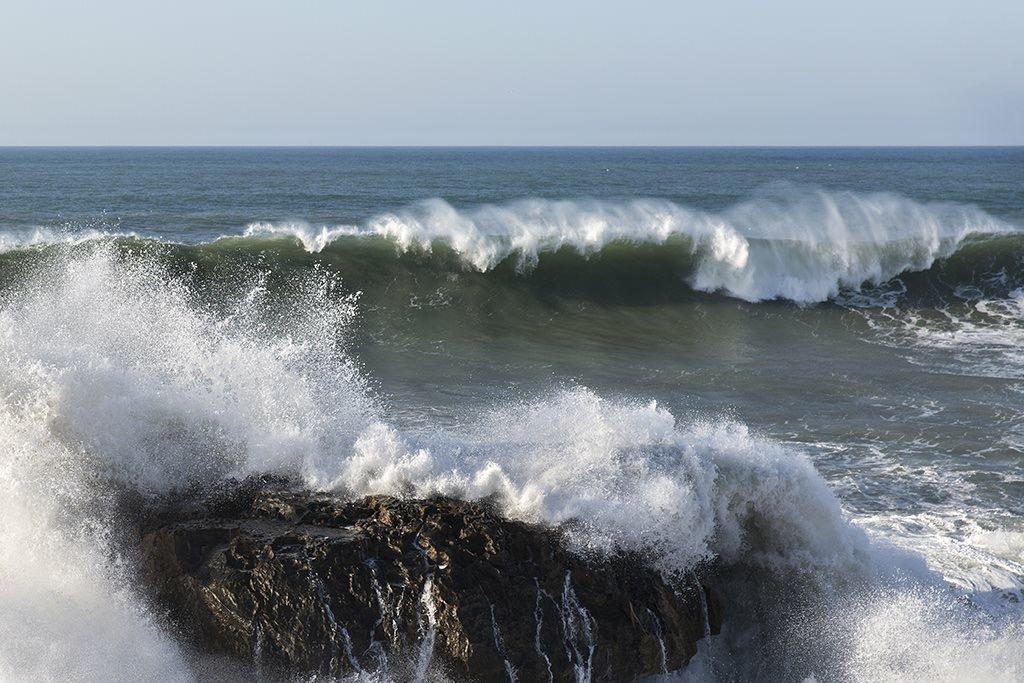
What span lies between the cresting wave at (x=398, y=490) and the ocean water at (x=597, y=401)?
17mm

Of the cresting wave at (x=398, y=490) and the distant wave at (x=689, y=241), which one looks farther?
the distant wave at (x=689, y=241)

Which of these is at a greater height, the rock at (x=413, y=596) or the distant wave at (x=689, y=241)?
the distant wave at (x=689, y=241)

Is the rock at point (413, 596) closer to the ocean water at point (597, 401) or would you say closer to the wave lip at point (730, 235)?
the ocean water at point (597, 401)

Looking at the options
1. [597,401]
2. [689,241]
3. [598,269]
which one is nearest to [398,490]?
[597,401]

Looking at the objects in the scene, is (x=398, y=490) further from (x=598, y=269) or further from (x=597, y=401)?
(x=598, y=269)

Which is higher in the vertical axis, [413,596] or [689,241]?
[689,241]

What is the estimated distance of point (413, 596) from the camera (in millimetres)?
5629

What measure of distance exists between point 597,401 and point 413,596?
9.10ft

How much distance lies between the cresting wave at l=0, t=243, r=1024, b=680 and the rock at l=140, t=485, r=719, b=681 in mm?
221

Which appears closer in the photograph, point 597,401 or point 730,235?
point 597,401

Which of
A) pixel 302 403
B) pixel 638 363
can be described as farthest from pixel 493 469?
pixel 638 363

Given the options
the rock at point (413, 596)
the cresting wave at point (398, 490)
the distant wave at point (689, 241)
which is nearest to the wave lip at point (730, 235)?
the distant wave at point (689, 241)

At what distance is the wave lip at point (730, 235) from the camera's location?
60.7ft

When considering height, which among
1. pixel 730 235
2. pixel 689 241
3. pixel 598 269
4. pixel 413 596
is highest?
pixel 730 235
